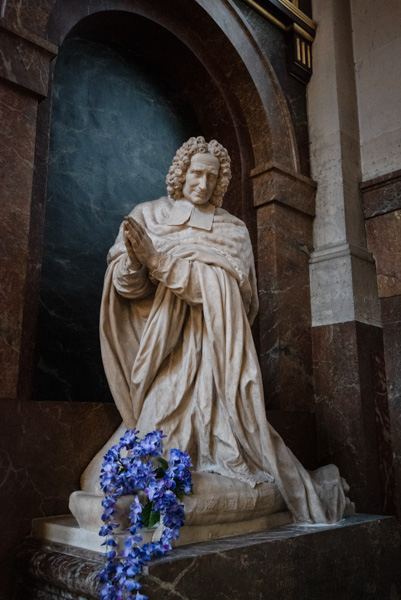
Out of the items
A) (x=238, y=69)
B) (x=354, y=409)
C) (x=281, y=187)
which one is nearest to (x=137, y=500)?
(x=354, y=409)

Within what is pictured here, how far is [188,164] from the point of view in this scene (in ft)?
11.6

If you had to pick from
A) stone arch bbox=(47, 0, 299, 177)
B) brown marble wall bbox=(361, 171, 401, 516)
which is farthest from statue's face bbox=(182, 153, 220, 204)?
brown marble wall bbox=(361, 171, 401, 516)

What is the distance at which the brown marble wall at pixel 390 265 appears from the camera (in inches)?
185

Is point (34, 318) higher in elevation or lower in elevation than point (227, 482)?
higher

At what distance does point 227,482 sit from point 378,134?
3765 mm

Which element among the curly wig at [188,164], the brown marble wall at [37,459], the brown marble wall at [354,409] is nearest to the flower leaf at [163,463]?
the brown marble wall at [37,459]

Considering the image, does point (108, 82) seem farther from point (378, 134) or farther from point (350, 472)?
point (350, 472)

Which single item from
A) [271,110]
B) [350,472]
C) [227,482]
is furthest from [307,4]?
[227,482]

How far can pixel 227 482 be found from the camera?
2.81 meters

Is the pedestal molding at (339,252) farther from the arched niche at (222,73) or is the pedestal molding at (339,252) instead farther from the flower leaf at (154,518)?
the flower leaf at (154,518)

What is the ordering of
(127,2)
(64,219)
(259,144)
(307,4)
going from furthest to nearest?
(307,4) → (259,144) → (127,2) → (64,219)

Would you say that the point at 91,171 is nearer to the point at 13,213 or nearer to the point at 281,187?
the point at 13,213

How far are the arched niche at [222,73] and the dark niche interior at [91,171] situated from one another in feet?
0.14

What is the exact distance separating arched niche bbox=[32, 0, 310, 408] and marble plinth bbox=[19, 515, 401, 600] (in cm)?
274
